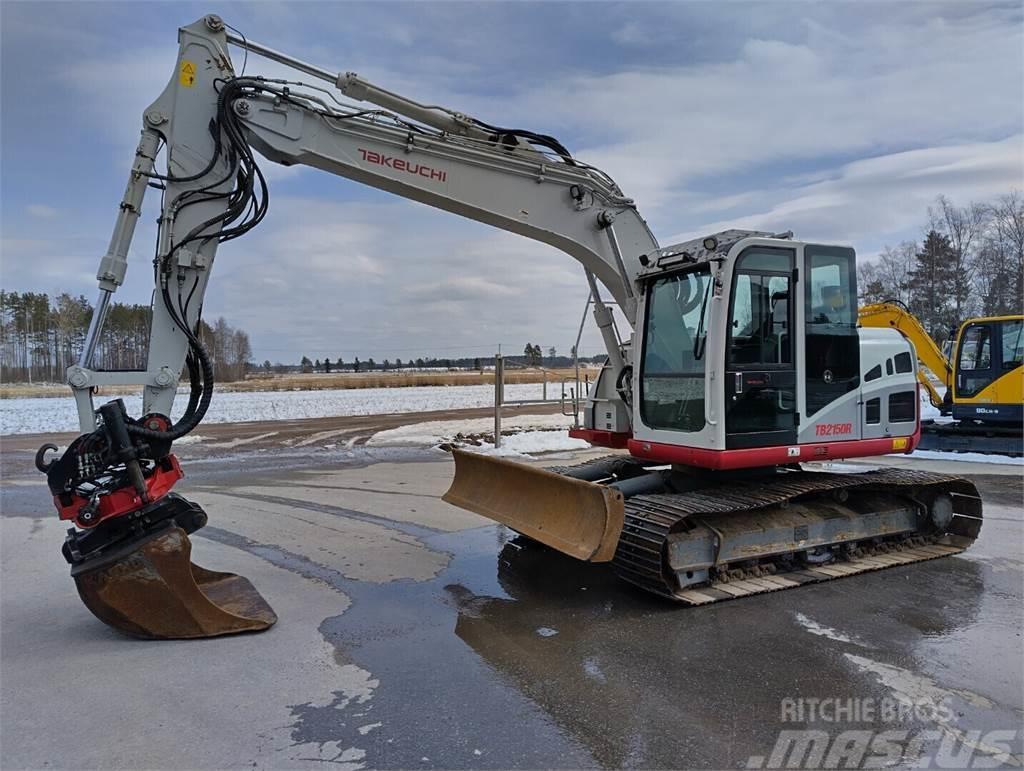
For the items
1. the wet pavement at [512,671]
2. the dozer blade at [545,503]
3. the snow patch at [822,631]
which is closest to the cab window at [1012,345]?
the wet pavement at [512,671]

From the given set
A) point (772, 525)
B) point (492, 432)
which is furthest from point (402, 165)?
point (492, 432)

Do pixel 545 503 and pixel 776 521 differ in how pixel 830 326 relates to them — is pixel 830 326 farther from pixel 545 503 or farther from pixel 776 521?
pixel 545 503

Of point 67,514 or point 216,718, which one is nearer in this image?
point 216,718

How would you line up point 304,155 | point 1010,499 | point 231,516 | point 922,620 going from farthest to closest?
point 1010,499, point 231,516, point 304,155, point 922,620

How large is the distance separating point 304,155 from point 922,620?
5.92 meters

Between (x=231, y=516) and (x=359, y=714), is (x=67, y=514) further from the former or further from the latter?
(x=231, y=516)

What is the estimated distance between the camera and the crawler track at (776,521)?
5305mm

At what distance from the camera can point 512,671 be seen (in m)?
4.14

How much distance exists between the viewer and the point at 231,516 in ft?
27.8

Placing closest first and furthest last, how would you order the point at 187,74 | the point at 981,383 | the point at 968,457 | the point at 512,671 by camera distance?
the point at 512,671, the point at 187,74, the point at 968,457, the point at 981,383

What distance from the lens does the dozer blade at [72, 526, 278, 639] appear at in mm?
4359

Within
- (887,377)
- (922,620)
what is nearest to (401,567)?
(922,620)

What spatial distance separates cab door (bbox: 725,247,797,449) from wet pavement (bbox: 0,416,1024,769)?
1394mm

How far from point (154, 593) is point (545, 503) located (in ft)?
10.1
